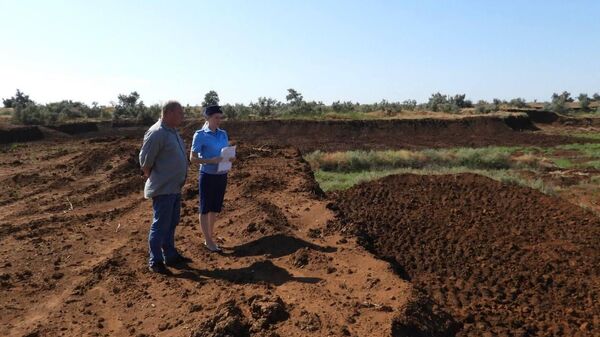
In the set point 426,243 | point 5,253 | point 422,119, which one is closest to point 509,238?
point 426,243

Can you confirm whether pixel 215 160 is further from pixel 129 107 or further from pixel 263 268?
pixel 129 107

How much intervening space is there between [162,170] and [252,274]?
1283 millimetres

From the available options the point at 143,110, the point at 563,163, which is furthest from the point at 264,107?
the point at 563,163

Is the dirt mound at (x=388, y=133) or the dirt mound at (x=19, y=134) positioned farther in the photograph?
the dirt mound at (x=388, y=133)

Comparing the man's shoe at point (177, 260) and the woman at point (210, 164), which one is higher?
the woman at point (210, 164)

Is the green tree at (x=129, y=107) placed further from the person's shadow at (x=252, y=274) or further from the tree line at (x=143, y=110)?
the person's shadow at (x=252, y=274)

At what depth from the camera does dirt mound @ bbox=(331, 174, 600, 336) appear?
6.16 m

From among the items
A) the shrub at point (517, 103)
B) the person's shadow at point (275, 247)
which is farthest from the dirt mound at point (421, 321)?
the shrub at point (517, 103)

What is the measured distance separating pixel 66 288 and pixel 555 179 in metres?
15.4

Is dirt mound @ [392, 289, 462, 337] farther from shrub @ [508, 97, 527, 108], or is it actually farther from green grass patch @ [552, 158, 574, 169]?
shrub @ [508, 97, 527, 108]

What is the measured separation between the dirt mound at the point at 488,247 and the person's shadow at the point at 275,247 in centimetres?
64

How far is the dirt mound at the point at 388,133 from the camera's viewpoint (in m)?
28.3

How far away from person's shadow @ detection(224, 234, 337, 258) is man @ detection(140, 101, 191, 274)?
0.86 meters

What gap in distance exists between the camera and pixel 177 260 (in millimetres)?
Answer: 5457
